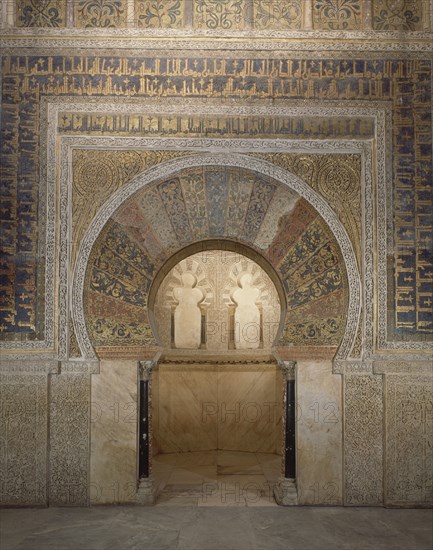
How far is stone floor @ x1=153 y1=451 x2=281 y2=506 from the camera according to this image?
6047 millimetres

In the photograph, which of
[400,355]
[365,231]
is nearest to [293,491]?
[400,355]

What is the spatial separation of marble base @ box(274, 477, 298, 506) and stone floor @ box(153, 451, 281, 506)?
12 cm

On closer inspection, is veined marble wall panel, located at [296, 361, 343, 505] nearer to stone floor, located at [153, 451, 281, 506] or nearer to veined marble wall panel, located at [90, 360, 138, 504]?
stone floor, located at [153, 451, 281, 506]

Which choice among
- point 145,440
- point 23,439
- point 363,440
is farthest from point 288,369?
point 23,439

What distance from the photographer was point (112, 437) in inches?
226

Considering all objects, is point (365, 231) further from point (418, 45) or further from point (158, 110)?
point (158, 110)

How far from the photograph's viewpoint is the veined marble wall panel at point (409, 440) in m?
5.70

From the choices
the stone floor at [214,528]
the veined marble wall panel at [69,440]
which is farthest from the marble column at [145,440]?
the veined marble wall panel at [69,440]

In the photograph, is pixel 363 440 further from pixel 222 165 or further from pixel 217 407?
pixel 217 407

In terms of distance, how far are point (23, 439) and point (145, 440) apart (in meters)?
1.04

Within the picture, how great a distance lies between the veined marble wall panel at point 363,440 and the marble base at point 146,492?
1687mm

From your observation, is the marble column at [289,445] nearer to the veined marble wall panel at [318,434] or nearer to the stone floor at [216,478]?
the veined marble wall panel at [318,434]

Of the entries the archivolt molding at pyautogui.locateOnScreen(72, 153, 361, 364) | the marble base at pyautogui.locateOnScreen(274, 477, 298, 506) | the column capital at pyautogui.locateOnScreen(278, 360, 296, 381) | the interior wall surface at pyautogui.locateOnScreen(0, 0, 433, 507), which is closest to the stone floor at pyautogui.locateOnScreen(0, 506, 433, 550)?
the marble base at pyautogui.locateOnScreen(274, 477, 298, 506)

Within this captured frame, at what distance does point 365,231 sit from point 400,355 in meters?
1.13
